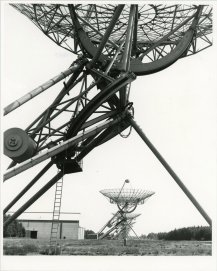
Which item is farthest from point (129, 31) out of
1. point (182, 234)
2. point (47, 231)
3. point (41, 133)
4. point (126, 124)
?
point (182, 234)

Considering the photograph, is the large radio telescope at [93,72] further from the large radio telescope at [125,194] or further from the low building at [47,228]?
the low building at [47,228]

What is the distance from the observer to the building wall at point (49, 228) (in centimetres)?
6236

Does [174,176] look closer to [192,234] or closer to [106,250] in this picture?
[106,250]

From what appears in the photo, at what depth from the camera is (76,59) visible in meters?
15.5

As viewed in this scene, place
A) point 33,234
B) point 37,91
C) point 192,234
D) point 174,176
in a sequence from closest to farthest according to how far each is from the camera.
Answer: point 37,91 < point 174,176 < point 192,234 < point 33,234

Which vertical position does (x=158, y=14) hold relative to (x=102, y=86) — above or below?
above

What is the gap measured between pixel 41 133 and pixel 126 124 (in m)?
3.37

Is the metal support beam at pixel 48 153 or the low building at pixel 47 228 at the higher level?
the metal support beam at pixel 48 153

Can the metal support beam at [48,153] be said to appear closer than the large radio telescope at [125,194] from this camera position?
Yes

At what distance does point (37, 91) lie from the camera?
13375 millimetres

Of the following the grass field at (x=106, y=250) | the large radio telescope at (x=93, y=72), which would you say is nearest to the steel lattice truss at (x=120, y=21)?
the large radio telescope at (x=93, y=72)

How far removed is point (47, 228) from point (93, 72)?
5399 cm

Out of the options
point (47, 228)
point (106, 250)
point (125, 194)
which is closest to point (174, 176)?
point (106, 250)
